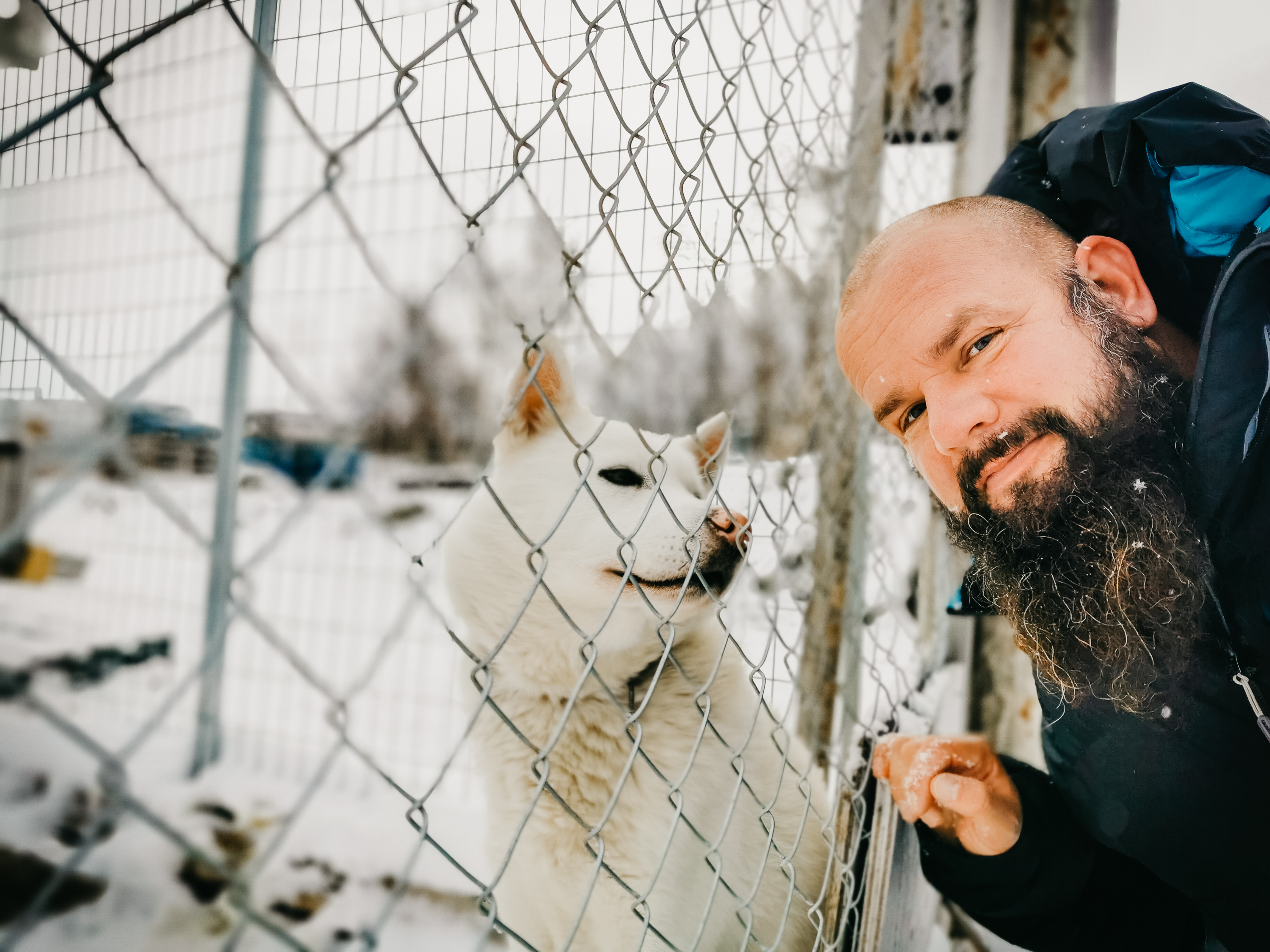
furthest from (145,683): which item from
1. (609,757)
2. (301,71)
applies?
(301,71)

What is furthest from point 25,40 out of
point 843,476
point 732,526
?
point 843,476

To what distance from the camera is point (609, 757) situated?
4.54 feet

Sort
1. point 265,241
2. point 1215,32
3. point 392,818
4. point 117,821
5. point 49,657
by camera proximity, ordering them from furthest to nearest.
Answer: point 392,818 < point 1215,32 < point 117,821 < point 49,657 < point 265,241

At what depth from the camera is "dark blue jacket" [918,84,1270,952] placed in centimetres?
112

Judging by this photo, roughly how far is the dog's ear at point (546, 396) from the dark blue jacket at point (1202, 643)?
1.10 meters

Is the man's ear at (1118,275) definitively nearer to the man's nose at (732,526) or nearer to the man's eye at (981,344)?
the man's eye at (981,344)

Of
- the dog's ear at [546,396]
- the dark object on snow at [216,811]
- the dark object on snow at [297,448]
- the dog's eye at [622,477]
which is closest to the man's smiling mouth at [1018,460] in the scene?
the dog's eye at [622,477]

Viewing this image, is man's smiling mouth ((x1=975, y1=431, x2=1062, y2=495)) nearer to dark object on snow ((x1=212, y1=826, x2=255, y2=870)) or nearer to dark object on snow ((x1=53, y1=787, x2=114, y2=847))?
dark object on snow ((x1=53, y1=787, x2=114, y2=847))

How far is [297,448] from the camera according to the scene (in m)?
1.06

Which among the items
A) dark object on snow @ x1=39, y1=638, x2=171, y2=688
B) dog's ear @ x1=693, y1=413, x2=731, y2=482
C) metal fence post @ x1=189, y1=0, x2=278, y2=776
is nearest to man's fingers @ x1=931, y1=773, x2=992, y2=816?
dog's ear @ x1=693, y1=413, x2=731, y2=482

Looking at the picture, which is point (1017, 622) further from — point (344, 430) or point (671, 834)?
point (344, 430)

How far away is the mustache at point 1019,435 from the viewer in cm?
126

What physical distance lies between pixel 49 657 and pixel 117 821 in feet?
1.71

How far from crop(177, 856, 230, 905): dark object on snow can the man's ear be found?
2.07 metres
